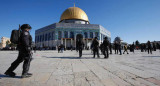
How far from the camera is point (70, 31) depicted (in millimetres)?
43344

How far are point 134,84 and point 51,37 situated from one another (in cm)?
4529

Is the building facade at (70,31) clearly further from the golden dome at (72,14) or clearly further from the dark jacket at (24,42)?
the dark jacket at (24,42)

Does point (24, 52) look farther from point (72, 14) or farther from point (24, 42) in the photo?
point (72, 14)

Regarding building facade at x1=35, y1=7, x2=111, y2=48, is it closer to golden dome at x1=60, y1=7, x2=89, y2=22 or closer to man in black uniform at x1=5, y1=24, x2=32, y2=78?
golden dome at x1=60, y1=7, x2=89, y2=22

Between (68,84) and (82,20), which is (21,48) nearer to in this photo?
(68,84)

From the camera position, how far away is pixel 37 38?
53.5m

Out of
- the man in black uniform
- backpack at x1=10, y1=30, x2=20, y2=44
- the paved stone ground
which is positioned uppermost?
backpack at x1=10, y1=30, x2=20, y2=44

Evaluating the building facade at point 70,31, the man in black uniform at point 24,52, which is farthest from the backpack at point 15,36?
the building facade at point 70,31

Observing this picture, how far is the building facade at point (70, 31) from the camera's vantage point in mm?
42625

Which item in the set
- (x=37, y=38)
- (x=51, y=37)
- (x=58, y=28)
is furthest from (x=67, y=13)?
(x=37, y=38)

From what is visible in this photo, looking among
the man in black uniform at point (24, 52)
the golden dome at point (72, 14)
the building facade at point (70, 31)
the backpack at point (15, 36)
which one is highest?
the golden dome at point (72, 14)

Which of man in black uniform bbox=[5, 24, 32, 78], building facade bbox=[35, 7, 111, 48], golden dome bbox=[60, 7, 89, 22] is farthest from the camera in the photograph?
golden dome bbox=[60, 7, 89, 22]

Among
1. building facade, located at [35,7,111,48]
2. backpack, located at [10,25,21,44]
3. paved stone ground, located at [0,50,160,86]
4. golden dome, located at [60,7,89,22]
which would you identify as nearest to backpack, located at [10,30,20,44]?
backpack, located at [10,25,21,44]

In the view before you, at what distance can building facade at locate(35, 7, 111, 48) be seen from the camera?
140ft
